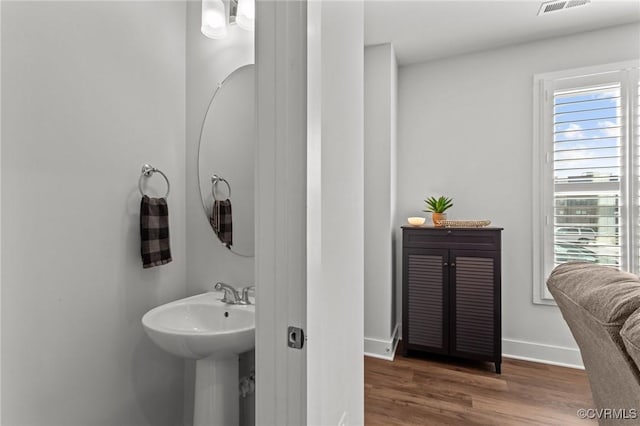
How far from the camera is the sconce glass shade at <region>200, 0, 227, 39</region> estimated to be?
5.01ft

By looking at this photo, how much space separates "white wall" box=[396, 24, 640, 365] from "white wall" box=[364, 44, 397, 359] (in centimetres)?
38

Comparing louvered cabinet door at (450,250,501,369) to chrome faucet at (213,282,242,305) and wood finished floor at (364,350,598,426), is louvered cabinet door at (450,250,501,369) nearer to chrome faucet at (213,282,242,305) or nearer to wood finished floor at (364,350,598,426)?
wood finished floor at (364,350,598,426)

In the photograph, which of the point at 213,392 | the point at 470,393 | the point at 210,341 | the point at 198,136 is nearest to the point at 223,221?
the point at 198,136

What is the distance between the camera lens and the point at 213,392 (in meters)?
1.39

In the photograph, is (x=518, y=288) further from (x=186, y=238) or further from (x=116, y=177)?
(x=116, y=177)

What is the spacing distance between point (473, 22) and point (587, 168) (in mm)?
1395

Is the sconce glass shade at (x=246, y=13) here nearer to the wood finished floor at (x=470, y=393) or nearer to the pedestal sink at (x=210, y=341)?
the pedestal sink at (x=210, y=341)

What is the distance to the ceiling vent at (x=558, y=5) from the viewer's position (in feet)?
7.30

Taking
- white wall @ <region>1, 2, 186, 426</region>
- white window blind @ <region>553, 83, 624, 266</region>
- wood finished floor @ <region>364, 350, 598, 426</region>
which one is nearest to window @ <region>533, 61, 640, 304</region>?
white window blind @ <region>553, 83, 624, 266</region>

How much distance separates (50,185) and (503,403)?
2615 mm

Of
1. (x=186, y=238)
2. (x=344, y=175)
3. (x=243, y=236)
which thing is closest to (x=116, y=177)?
(x=186, y=238)

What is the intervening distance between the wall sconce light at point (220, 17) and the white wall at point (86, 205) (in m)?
0.24

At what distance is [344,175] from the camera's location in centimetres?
116

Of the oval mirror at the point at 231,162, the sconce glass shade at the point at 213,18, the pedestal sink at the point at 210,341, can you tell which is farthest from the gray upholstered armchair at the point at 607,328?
the sconce glass shade at the point at 213,18
